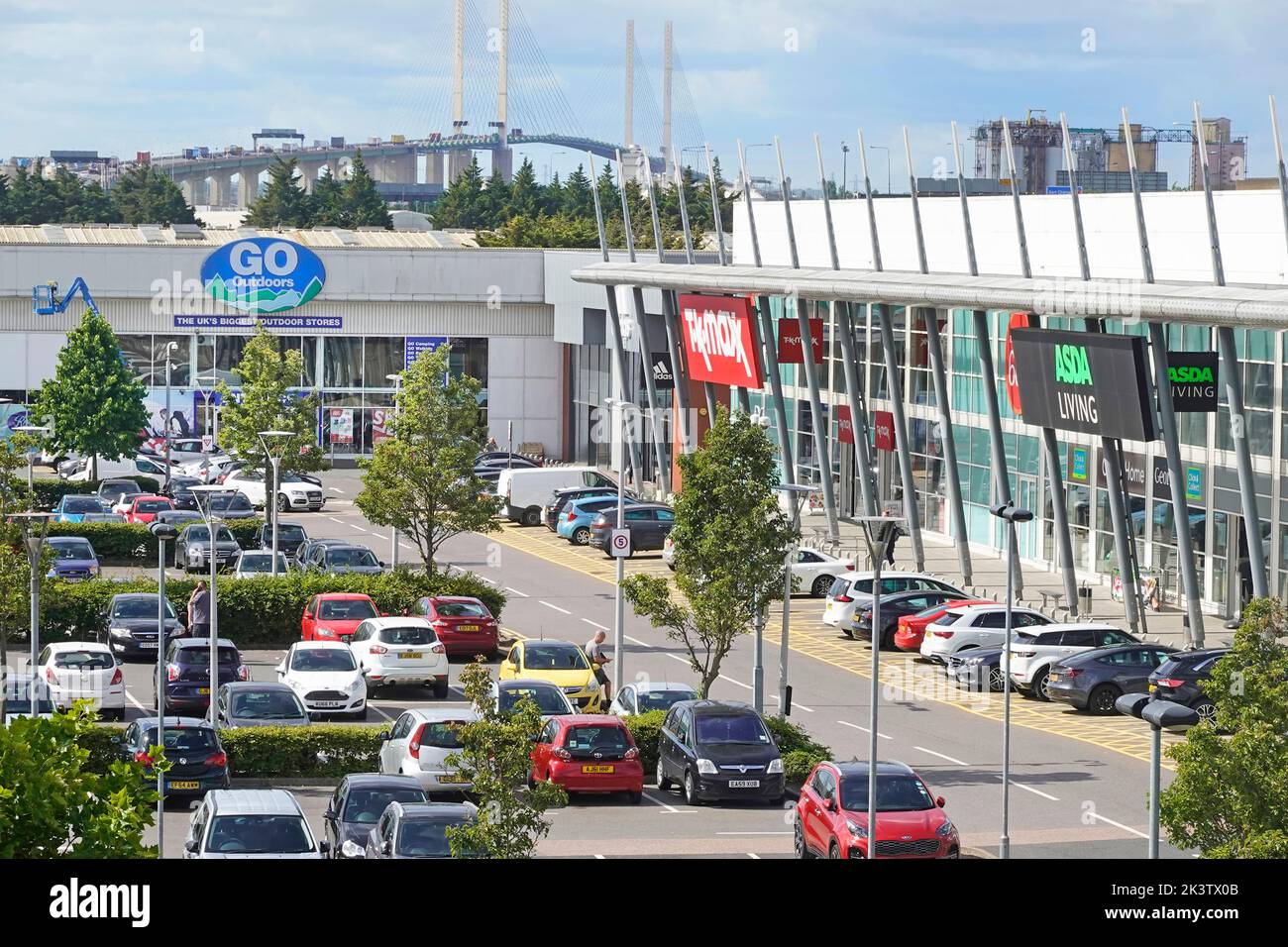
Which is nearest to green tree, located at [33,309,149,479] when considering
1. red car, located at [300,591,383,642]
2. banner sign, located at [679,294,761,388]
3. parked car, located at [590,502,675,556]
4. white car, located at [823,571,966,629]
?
banner sign, located at [679,294,761,388]

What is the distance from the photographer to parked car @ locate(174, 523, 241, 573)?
47.7m

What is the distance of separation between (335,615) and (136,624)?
3.92m

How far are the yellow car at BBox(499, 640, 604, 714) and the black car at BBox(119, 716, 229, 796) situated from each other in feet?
22.5

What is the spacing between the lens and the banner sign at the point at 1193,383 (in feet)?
122

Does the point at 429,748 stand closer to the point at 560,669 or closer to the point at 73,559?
the point at 560,669

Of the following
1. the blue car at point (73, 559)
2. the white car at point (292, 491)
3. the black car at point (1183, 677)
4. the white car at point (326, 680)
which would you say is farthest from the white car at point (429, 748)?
the white car at point (292, 491)

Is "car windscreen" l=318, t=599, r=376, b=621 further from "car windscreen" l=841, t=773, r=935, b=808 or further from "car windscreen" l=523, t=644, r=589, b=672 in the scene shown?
"car windscreen" l=841, t=773, r=935, b=808

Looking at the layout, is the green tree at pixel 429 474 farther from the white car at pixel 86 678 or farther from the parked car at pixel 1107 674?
the parked car at pixel 1107 674

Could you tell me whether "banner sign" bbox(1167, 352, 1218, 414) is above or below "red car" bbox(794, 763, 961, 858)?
above

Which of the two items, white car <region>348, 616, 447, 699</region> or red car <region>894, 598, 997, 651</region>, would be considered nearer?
white car <region>348, 616, 447, 699</region>

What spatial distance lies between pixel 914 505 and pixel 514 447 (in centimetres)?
2948

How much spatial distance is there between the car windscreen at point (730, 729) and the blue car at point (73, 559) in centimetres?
2140

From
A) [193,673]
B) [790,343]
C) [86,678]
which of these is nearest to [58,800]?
[86,678]
